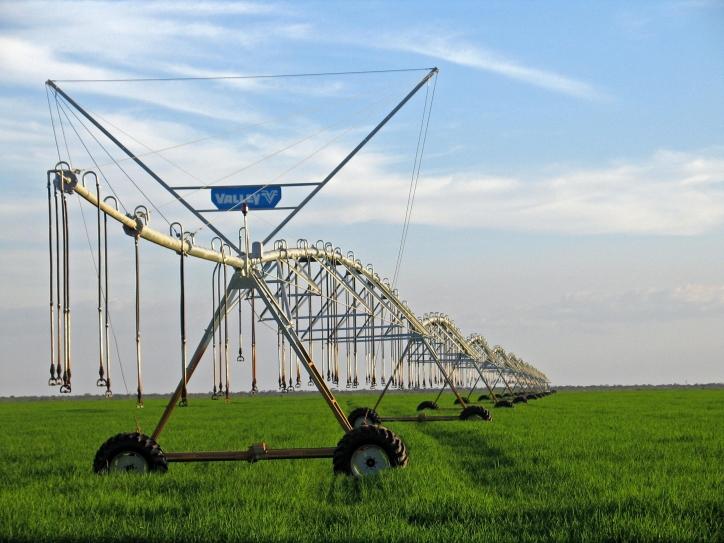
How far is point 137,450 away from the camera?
17.1m

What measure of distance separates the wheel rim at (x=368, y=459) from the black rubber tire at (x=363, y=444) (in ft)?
0.17

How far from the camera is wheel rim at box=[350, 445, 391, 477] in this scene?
16875 mm

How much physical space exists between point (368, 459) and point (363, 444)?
9.8 inches

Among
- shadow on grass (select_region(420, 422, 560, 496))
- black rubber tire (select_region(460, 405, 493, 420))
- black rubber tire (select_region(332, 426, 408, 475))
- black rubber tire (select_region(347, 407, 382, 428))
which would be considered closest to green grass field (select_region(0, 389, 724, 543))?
shadow on grass (select_region(420, 422, 560, 496))

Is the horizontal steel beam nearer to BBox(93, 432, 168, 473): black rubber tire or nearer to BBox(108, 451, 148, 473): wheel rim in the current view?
BBox(93, 432, 168, 473): black rubber tire

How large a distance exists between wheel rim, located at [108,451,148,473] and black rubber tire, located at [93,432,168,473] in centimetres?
4

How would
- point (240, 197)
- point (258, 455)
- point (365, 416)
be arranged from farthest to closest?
point (365, 416)
point (240, 197)
point (258, 455)

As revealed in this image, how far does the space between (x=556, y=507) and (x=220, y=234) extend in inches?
344

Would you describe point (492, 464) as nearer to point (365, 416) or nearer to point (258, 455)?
point (258, 455)

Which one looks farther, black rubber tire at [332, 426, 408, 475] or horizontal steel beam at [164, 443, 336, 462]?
horizontal steel beam at [164, 443, 336, 462]

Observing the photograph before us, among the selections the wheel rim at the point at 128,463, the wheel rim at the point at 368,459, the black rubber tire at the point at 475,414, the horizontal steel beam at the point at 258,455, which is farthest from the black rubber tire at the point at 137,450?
the black rubber tire at the point at 475,414

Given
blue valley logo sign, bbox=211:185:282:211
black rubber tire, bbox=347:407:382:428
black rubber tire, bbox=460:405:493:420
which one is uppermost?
blue valley logo sign, bbox=211:185:282:211

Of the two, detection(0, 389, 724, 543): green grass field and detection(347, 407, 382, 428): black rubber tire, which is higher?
detection(347, 407, 382, 428): black rubber tire

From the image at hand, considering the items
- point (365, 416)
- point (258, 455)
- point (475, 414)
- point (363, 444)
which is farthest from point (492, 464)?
point (475, 414)
